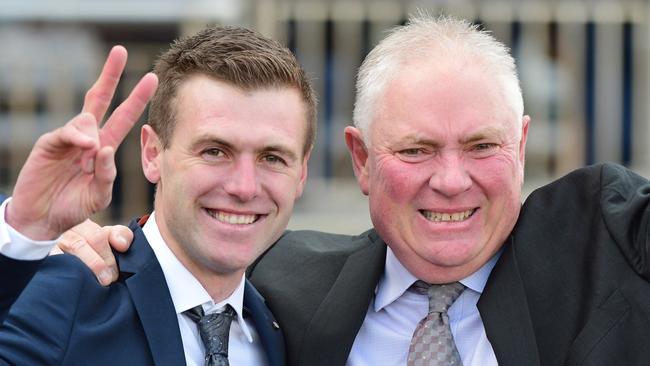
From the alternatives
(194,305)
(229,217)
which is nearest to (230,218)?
(229,217)

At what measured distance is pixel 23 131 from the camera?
7238 millimetres

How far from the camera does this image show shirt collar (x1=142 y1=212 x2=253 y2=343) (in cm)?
295

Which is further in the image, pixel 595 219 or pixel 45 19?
pixel 45 19

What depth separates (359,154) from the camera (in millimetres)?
3363

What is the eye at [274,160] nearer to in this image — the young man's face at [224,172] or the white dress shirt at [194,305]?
the young man's face at [224,172]

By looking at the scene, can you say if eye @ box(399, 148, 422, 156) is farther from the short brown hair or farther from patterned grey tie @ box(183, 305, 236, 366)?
patterned grey tie @ box(183, 305, 236, 366)

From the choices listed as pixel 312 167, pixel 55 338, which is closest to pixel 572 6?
pixel 312 167

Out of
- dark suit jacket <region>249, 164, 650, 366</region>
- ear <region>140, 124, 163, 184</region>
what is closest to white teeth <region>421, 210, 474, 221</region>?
dark suit jacket <region>249, 164, 650, 366</region>

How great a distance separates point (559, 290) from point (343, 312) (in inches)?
23.5

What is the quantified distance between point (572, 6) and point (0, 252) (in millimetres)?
4995

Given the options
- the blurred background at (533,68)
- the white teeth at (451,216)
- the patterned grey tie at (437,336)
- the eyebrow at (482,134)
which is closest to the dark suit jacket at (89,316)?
the patterned grey tie at (437,336)

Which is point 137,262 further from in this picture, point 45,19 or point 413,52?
point 45,19

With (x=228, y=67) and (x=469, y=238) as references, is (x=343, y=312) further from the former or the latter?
(x=228, y=67)

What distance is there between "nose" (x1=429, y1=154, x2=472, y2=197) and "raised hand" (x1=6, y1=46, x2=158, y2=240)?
96 cm
